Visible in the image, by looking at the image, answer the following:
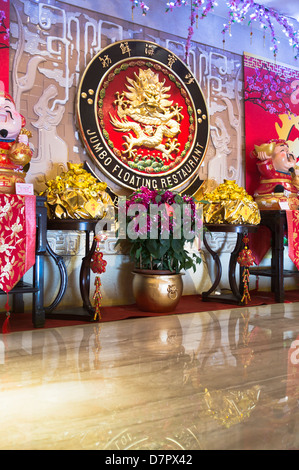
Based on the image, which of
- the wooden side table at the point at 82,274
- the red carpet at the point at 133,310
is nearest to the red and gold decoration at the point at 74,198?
the wooden side table at the point at 82,274

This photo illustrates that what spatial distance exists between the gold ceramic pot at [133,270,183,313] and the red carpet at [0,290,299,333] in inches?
2.3

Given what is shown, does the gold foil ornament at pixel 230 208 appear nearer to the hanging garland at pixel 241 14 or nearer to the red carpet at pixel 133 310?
the red carpet at pixel 133 310

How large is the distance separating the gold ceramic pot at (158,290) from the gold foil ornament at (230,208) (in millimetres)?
701

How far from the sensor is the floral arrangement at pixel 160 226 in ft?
10.1

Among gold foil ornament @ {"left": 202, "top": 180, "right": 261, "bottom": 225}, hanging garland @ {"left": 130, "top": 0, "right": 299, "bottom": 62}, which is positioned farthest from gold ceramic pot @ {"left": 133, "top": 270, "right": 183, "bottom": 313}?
hanging garland @ {"left": 130, "top": 0, "right": 299, "bottom": 62}

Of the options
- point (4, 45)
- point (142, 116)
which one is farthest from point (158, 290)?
point (4, 45)

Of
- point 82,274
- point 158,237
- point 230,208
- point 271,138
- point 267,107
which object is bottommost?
point 82,274

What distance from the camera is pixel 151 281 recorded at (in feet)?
10.2

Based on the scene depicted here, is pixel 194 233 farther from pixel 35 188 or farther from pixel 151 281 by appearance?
pixel 35 188

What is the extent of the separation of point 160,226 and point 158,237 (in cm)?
8

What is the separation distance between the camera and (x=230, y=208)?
3521 millimetres

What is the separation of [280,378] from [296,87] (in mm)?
3990

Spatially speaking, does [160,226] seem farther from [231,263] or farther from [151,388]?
[151,388]

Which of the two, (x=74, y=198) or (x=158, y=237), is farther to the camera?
(x=158, y=237)
